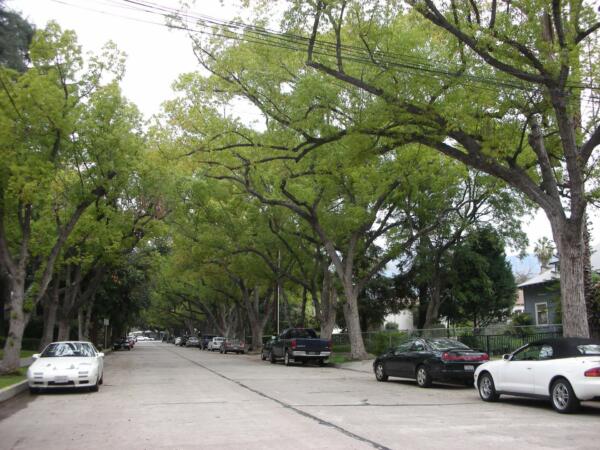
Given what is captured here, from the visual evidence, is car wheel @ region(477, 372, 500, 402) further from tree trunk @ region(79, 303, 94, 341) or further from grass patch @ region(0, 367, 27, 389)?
tree trunk @ region(79, 303, 94, 341)

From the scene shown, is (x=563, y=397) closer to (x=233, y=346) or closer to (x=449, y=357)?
(x=449, y=357)

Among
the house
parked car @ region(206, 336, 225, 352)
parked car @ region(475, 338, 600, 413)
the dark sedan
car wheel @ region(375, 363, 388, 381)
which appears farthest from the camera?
parked car @ region(206, 336, 225, 352)

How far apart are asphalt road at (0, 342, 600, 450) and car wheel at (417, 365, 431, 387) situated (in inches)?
22.8

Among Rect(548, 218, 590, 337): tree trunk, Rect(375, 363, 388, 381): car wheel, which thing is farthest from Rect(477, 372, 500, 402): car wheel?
Rect(375, 363, 388, 381): car wheel

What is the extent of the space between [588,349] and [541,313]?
26.0 metres

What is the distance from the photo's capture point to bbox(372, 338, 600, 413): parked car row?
10570 mm

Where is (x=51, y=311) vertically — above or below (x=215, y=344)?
above

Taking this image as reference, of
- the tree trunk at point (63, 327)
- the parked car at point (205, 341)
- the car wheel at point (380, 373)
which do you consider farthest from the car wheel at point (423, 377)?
the parked car at point (205, 341)

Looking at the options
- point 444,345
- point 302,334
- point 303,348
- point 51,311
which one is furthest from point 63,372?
point 302,334

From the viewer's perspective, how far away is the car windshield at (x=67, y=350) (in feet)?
53.5

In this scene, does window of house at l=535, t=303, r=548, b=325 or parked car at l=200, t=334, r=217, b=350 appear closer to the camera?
window of house at l=535, t=303, r=548, b=325

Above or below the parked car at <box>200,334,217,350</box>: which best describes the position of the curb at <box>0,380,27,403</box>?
below

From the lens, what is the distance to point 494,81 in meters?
15.1

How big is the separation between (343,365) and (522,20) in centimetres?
1682
